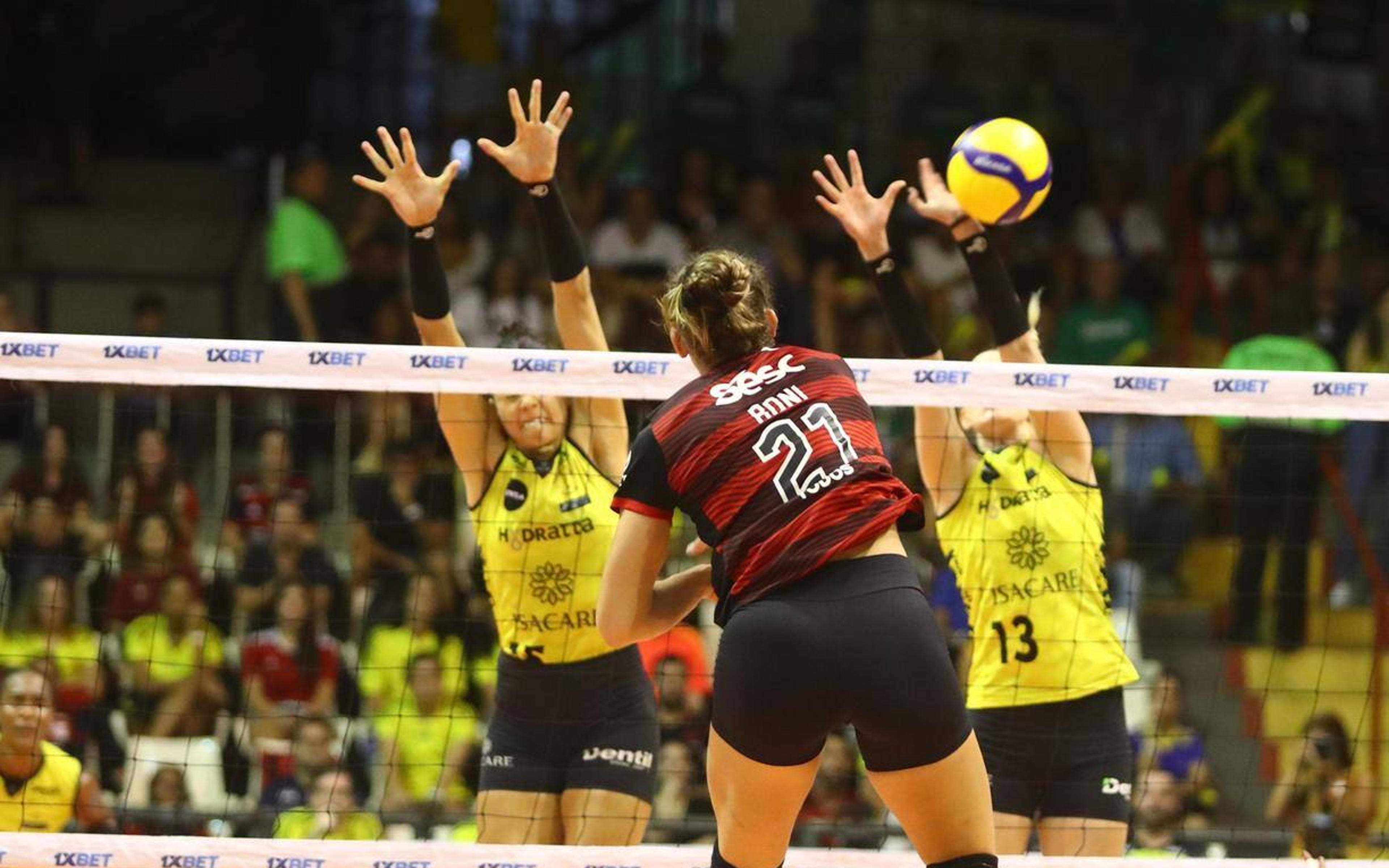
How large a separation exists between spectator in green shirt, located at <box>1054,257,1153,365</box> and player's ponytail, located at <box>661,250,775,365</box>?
28.5 ft

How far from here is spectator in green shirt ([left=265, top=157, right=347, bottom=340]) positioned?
12.6 meters

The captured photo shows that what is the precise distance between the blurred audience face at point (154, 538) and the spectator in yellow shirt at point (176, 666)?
212 mm

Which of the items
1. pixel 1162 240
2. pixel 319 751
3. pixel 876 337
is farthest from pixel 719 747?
pixel 1162 240

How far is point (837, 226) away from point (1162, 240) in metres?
2.56

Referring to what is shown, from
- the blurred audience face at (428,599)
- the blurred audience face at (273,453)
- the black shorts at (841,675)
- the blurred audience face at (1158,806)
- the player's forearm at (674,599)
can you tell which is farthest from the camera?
the blurred audience face at (273,453)

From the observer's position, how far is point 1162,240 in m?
14.6

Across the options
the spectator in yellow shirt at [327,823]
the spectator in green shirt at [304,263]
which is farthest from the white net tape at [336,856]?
the spectator in green shirt at [304,263]

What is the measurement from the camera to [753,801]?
4496 millimetres

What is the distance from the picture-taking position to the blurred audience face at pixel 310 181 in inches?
515

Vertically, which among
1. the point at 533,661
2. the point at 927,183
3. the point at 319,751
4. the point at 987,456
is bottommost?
the point at 319,751

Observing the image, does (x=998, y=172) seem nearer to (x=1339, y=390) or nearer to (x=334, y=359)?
(x=1339, y=390)

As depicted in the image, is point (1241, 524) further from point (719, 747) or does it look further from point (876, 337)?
point (719, 747)

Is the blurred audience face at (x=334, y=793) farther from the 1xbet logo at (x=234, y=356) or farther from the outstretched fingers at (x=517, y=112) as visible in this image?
the outstretched fingers at (x=517, y=112)

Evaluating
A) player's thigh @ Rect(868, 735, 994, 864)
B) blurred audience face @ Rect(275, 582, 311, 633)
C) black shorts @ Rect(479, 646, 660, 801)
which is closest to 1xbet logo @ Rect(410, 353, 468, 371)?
black shorts @ Rect(479, 646, 660, 801)
